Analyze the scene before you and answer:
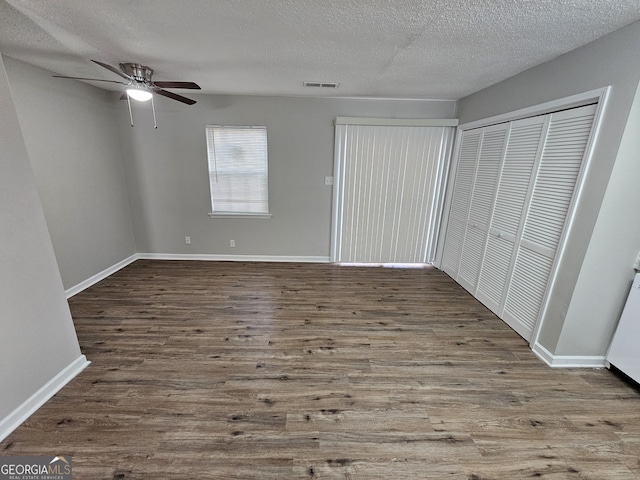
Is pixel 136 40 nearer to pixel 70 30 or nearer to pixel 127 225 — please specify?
pixel 70 30

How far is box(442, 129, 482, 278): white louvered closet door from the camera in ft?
10.7

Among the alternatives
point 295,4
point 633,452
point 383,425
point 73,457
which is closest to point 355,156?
point 295,4

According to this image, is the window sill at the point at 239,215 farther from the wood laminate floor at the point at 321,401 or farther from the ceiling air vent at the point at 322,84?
the ceiling air vent at the point at 322,84

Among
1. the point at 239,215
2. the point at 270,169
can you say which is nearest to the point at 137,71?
the point at 270,169

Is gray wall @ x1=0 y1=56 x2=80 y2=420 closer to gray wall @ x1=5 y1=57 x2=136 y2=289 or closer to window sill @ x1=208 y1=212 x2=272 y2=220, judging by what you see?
gray wall @ x1=5 y1=57 x2=136 y2=289

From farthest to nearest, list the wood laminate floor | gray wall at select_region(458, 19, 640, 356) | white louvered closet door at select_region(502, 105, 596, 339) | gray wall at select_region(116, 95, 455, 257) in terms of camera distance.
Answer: gray wall at select_region(116, 95, 455, 257), white louvered closet door at select_region(502, 105, 596, 339), gray wall at select_region(458, 19, 640, 356), the wood laminate floor

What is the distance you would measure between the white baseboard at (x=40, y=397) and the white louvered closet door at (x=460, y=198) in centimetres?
412

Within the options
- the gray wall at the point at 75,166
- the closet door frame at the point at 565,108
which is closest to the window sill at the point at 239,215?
the gray wall at the point at 75,166


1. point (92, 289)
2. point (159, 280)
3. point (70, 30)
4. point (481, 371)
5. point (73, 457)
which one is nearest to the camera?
point (73, 457)

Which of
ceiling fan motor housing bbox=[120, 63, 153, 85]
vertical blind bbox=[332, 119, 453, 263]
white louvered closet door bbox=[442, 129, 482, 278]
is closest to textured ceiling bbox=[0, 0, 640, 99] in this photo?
ceiling fan motor housing bbox=[120, 63, 153, 85]

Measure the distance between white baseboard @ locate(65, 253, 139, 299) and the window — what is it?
146 centimetres

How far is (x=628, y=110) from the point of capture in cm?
161

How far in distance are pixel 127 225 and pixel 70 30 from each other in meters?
2.73

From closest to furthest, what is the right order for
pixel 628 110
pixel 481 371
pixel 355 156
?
pixel 628 110
pixel 481 371
pixel 355 156
